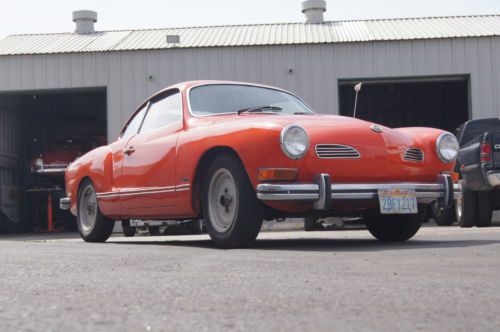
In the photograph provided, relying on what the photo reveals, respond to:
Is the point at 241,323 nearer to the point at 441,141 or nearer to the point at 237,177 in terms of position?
the point at 237,177

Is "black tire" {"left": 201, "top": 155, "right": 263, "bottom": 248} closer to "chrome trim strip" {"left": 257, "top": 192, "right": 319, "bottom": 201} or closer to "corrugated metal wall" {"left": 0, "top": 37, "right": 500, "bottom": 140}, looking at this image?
"chrome trim strip" {"left": 257, "top": 192, "right": 319, "bottom": 201}

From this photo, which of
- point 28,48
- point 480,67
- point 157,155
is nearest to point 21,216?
point 28,48

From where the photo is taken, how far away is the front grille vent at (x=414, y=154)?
6617 millimetres

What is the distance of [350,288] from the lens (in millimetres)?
3695

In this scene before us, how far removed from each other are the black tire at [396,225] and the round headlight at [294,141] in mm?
1441

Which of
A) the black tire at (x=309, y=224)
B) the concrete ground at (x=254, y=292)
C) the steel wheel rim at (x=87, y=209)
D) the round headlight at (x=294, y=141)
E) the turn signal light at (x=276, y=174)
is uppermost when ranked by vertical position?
the round headlight at (x=294, y=141)

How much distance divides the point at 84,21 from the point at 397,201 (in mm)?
20181

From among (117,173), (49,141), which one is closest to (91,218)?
(117,173)

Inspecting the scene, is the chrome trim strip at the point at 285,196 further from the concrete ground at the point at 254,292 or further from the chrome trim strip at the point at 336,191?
the concrete ground at the point at 254,292

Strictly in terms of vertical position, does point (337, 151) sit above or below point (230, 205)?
above

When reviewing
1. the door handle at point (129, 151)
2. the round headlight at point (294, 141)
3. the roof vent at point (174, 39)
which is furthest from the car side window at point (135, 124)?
the roof vent at point (174, 39)

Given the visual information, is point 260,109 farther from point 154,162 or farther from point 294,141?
point 294,141

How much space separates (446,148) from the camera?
6.93 m

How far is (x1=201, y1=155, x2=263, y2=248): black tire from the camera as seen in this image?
6.25 m
